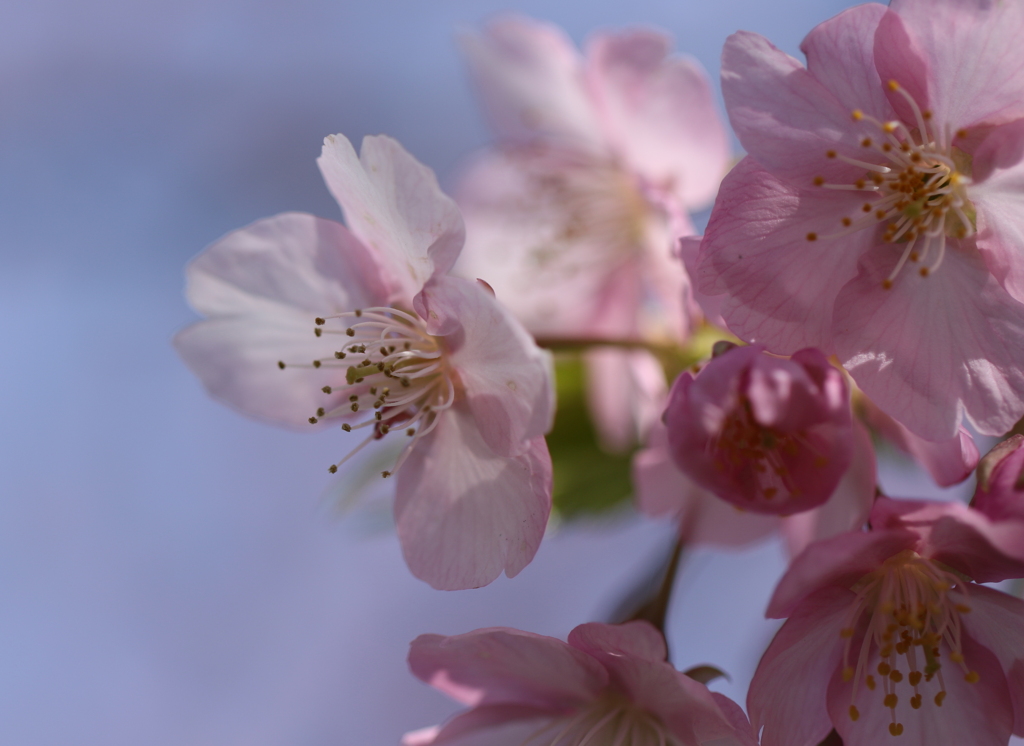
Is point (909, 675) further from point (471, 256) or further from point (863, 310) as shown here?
point (471, 256)

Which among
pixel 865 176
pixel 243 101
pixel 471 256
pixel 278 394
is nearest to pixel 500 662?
pixel 278 394

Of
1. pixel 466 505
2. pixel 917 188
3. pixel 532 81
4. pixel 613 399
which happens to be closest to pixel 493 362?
pixel 466 505

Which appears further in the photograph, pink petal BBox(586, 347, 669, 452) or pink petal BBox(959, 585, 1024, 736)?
Result: pink petal BBox(586, 347, 669, 452)

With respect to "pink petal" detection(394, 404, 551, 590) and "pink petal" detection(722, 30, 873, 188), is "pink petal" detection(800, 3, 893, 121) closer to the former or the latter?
"pink petal" detection(722, 30, 873, 188)

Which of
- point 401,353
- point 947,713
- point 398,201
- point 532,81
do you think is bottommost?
point 947,713

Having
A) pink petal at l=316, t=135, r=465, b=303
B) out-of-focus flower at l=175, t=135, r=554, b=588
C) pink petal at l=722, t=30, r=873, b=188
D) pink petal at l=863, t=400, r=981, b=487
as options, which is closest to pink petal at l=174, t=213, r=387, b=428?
out-of-focus flower at l=175, t=135, r=554, b=588

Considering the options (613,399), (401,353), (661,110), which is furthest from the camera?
(613,399)

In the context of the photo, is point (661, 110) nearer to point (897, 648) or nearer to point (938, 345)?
point (938, 345)
